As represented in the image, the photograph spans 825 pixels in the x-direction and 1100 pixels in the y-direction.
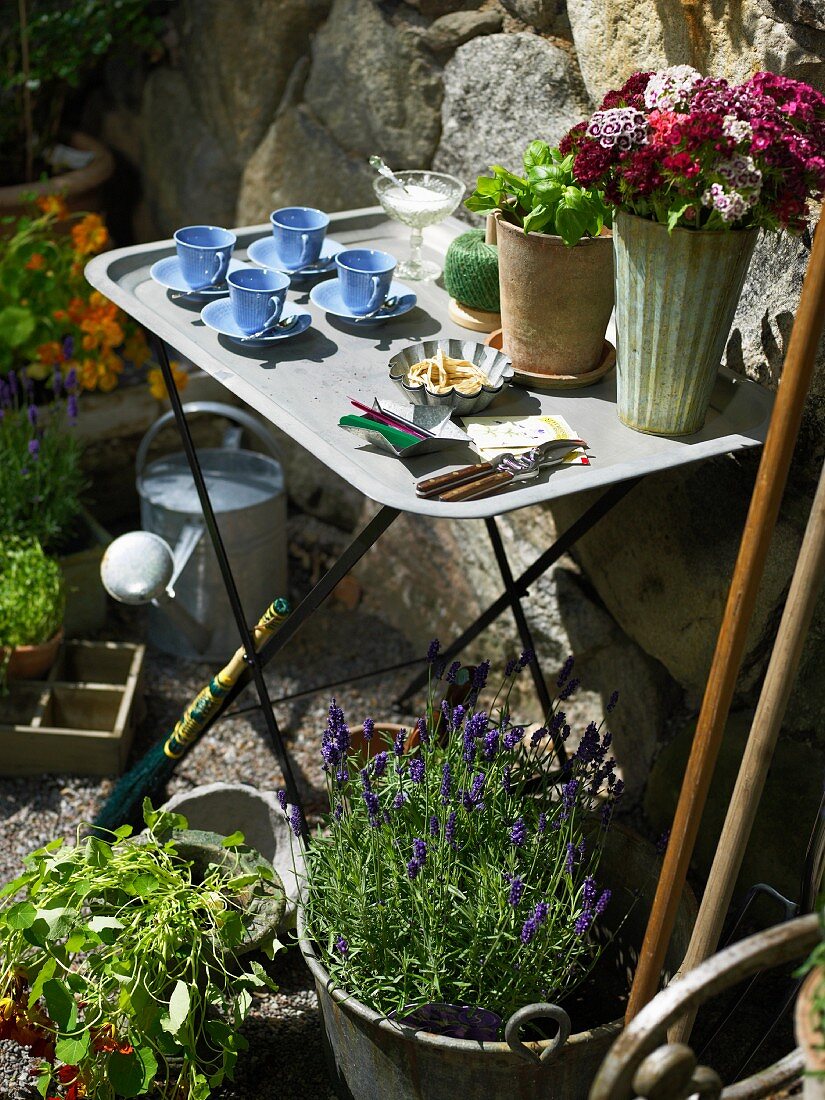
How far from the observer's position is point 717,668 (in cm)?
152

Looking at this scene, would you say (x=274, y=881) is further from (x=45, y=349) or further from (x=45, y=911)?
(x=45, y=349)

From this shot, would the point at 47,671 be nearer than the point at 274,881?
No

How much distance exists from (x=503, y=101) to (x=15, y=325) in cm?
141

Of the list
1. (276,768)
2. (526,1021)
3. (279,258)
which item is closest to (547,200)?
(279,258)

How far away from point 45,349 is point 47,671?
2.73 ft

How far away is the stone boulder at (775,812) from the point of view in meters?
2.32

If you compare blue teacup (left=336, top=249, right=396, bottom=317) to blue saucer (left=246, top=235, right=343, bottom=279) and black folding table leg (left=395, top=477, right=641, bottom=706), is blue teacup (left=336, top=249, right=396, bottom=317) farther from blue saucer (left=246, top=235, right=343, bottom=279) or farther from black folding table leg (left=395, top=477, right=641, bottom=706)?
black folding table leg (left=395, top=477, right=641, bottom=706)

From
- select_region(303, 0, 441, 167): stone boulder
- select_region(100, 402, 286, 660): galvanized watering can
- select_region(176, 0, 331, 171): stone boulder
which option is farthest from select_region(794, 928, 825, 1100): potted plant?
select_region(176, 0, 331, 171): stone boulder

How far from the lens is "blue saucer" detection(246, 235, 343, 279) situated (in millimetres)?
2328

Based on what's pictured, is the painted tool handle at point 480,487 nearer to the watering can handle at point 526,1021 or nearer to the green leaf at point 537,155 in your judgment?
the green leaf at point 537,155

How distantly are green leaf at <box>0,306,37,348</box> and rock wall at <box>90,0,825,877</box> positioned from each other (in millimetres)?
763

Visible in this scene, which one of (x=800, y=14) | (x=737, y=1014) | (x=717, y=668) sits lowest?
(x=737, y=1014)

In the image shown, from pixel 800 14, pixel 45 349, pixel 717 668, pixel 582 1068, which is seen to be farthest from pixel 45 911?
pixel 800 14

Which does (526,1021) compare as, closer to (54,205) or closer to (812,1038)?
(812,1038)
